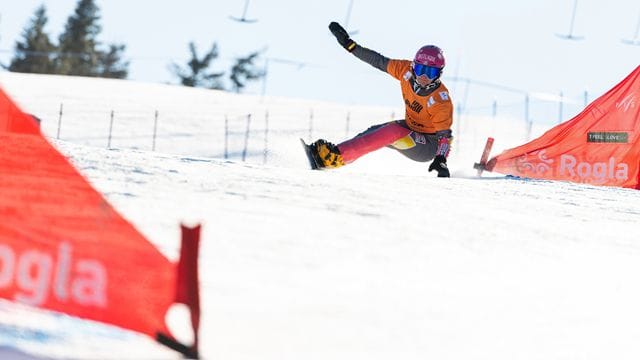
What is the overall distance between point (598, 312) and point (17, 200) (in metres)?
2.39

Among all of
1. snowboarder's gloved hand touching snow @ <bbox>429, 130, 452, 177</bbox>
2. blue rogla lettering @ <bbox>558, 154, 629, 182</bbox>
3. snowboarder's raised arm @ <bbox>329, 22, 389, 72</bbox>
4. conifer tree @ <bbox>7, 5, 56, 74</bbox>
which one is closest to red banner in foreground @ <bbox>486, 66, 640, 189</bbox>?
blue rogla lettering @ <bbox>558, 154, 629, 182</bbox>

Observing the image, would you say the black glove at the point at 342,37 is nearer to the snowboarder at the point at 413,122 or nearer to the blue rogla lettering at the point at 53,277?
the snowboarder at the point at 413,122

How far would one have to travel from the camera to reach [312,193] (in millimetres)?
6039

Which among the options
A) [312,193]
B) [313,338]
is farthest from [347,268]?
[312,193]

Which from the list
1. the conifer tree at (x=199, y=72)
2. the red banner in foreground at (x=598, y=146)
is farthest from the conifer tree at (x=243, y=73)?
the red banner in foreground at (x=598, y=146)

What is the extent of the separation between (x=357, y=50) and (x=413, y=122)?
871mm

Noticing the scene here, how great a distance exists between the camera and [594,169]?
11.2 m

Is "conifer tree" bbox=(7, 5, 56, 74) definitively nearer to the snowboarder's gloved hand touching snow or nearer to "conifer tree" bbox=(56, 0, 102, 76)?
"conifer tree" bbox=(56, 0, 102, 76)

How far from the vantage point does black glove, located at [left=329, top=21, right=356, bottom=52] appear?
968 cm

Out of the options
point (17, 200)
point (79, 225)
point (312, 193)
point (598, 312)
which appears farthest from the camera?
point (312, 193)

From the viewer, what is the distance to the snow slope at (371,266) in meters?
3.38

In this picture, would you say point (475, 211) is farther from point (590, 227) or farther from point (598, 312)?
point (598, 312)

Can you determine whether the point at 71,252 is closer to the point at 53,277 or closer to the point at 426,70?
the point at 53,277

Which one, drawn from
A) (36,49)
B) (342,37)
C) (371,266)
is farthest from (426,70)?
(36,49)
